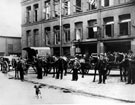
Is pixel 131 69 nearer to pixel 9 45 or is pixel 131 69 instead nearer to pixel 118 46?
pixel 118 46

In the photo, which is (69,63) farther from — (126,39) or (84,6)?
(84,6)

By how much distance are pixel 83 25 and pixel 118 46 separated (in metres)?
4.90

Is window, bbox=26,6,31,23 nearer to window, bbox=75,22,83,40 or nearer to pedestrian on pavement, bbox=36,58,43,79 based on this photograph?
window, bbox=75,22,83,40

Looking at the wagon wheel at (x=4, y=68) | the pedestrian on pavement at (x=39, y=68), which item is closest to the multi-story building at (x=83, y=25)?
the wagon wheel at (x=4, y=68)

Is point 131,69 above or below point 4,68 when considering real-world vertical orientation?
above

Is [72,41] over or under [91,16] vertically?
under

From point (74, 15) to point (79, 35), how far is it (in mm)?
2318

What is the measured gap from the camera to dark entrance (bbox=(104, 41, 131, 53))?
Result: 20275 millimetres

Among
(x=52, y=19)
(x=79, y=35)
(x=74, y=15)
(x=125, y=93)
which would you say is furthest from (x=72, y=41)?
(x=125, y=93)

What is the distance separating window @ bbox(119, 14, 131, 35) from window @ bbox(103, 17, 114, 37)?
917 millimetres

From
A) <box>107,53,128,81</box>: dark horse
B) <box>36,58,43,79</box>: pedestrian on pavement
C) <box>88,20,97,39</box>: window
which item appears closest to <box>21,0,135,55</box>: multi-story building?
<box>88,20,97,39</box>: window

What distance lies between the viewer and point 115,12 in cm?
2117

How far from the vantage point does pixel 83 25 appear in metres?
24.2

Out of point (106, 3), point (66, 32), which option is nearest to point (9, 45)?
point (66, 32)
